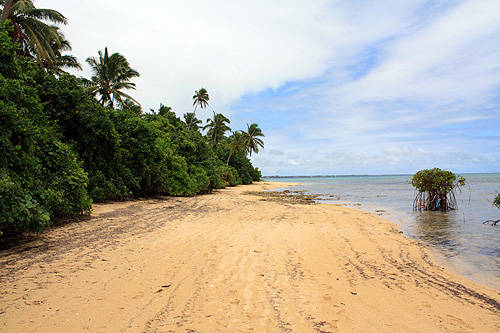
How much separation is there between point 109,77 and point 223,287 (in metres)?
26.7

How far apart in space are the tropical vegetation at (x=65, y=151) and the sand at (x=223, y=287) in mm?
891

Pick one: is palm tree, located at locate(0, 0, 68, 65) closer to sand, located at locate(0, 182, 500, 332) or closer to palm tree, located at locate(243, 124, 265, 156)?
sand, located at locate(0, 182, 500, 332)

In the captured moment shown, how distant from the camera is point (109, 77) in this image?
997 inches

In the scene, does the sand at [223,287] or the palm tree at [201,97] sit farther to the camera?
the palm tree at [201,97]

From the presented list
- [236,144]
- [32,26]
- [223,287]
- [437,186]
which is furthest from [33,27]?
[236,144]

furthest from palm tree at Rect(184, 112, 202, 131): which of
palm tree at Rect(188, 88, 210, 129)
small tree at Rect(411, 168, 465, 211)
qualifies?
small tree at Rect(411, 168, 465, 211)

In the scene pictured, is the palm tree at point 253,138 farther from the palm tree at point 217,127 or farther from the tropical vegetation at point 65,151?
the tropical vegetation at point 65,151

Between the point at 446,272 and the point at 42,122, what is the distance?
10.3 metres

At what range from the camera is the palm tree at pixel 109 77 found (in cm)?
2508

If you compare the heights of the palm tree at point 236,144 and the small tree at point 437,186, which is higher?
the palm tree at point 236,144

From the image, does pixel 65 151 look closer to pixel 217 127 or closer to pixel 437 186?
pixel 437 186

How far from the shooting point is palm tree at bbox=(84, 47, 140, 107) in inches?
987

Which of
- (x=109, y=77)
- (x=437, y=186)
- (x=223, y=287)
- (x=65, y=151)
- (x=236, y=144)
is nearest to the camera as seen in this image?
(x=223, y=287)

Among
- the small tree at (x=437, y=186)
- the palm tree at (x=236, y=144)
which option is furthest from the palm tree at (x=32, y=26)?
the palm tree at (x=236, y=144)
